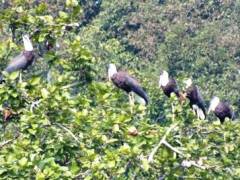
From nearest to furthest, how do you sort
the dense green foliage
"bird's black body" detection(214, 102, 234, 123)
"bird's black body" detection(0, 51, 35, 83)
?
1. the dense green foliage
2. "bird's black body" detection(0, 51, 35, 83)
3. "bird's black body" detection(214, 102, 234, 123)

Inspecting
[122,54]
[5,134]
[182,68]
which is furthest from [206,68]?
[5,134]

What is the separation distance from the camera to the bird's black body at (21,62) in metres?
4.72

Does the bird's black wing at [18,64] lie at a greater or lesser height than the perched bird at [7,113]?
greater

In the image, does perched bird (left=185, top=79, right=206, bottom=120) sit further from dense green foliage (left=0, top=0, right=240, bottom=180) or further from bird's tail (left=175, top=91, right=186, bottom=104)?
dense green foliage (left=0, top=0, right=240, bottom=180)

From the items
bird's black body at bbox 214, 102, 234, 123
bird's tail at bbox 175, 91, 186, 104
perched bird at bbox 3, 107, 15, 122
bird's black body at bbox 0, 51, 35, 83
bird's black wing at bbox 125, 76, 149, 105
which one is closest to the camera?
perched bird at bbox 3, 107, 15, 122

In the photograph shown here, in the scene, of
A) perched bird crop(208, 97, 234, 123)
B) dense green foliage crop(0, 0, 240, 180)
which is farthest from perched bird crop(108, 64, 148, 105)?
perched bird crop(208, 97, 234, 123)

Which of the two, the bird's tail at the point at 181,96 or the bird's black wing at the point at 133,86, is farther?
the bird's black wing at the point at 133,86

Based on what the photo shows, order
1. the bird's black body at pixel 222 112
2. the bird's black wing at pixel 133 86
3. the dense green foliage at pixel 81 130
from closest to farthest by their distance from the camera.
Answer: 1. the dense green foliage at pixel 81 130
2. the bird's black wing at pixel 133 86
3. the bird's black body at pixel 222 112

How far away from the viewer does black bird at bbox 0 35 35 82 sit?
474cm

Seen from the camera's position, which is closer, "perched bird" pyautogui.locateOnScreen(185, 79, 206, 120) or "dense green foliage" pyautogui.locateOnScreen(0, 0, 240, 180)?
"dense green foliage" pyautogui.locateOnScreen(0, 0, 240, 180)

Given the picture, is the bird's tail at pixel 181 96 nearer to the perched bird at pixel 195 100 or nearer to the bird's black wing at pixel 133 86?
the perched bird at pixel 195 100

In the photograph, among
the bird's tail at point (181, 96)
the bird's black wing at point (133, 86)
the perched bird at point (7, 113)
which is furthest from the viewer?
the bird's black wing at point (133, 86)

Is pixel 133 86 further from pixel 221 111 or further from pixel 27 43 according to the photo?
pixel 27 43

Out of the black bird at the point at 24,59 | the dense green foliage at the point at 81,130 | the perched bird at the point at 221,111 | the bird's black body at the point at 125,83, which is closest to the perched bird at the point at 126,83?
the bird's black body at the point at 125,83
